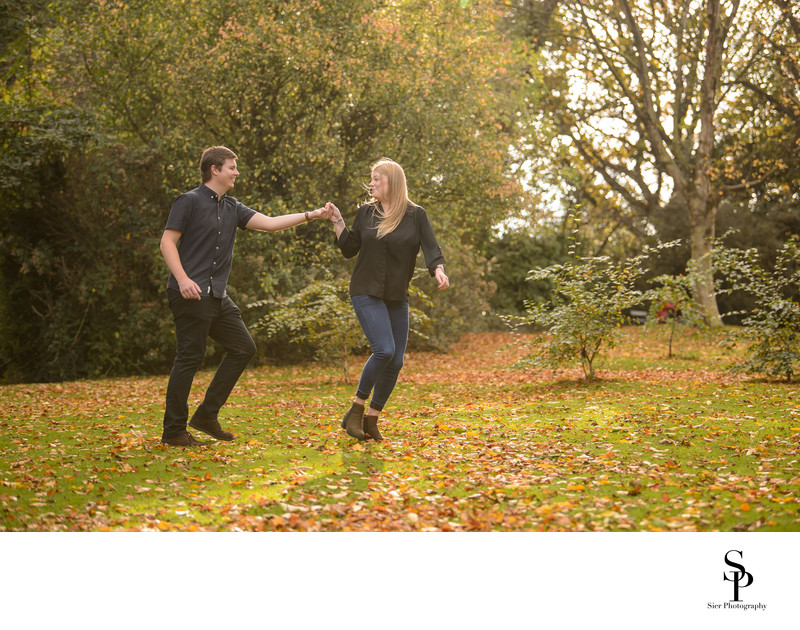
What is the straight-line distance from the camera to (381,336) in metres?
6.19

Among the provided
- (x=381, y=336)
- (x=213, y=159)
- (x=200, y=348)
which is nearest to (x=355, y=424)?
(x=381, y=336)

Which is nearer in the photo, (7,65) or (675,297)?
(675,297)

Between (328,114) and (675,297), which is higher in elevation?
(328,114)

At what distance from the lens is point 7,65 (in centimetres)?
1605

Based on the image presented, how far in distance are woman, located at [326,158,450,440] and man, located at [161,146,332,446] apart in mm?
366

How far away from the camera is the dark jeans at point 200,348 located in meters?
6.18

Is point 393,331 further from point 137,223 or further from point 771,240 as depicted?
point 771,240

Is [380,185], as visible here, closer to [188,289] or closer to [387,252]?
[387,252]

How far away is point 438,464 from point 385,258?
1.61 m

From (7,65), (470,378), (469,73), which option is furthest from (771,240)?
(7,65)

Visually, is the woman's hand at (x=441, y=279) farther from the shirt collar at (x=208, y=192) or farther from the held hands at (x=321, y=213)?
the shirt collar at (x=208, y=192)
